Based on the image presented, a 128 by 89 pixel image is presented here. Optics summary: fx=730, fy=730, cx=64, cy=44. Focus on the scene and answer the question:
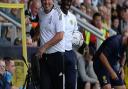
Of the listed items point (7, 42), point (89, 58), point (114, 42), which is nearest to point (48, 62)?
point (114, 42)

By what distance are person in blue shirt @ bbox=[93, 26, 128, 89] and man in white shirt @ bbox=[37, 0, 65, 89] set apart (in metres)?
1.16

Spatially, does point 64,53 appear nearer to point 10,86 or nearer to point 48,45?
point 48,45

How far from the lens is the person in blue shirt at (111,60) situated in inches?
Answer: 508

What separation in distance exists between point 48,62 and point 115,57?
5.26 feet

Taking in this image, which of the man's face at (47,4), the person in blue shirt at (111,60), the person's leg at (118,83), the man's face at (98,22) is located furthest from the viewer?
the man's face at (98,22)

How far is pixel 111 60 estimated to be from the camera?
13086 mm

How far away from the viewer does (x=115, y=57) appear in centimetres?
1309

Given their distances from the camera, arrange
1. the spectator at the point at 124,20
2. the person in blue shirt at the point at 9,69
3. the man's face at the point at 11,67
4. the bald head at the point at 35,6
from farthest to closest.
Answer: the spectator at the point at 124,20, the bald head at the point at 35,6, the man's face at the point at 11,67, the person in blue shirt at the point at 9,69

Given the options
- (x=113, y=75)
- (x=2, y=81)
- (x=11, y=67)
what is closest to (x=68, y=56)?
(x=113, y=75)

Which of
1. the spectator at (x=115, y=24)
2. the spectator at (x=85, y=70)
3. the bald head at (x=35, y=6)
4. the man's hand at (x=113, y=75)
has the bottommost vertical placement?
the spectator at (x=85, y=70)

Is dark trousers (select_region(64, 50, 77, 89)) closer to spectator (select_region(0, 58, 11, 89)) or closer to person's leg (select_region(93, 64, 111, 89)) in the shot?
person's leg (select_region(93, 64, 111, 89))

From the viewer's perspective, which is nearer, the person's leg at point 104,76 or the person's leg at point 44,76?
the person's leg at point 44,76

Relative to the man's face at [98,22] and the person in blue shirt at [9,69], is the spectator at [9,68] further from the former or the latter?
the man's face at [98,22]

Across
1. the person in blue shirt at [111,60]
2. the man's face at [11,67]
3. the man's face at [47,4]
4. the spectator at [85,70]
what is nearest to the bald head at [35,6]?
the spectator at [85,70]
